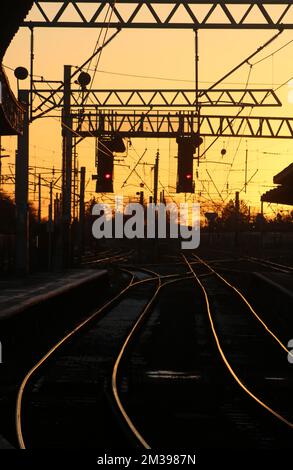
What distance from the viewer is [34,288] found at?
30.4 meters

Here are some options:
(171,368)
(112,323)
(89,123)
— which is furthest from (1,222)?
(171,368)

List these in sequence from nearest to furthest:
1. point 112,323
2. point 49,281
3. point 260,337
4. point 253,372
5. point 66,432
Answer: point 66,432 < point 253,372 < point 260,337 < point 112,323 < point 49,281

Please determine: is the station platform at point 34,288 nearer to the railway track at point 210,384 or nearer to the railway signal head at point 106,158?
the railway track at point 210,384

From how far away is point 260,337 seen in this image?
81.1 ft

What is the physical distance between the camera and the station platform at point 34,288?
2297cm

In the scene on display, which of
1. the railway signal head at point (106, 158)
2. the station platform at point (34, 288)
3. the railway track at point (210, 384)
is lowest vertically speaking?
the railway track at point (210, 384)

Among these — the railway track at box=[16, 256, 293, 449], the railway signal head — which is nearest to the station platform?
the railway track at box=[16, 256, 293, 449]

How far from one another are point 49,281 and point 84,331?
8993 millimetres

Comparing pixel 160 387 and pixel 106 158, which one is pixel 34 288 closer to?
pixel 160 387

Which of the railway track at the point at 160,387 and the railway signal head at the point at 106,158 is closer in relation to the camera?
the railway track at the point at 160,387

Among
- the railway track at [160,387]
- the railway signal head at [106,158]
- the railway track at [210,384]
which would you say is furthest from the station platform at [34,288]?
the railway signal head at [106,158]

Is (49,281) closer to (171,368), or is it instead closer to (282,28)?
(282,28)

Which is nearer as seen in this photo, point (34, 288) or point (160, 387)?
point (160, 387)

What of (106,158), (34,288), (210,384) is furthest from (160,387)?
(106,158)
